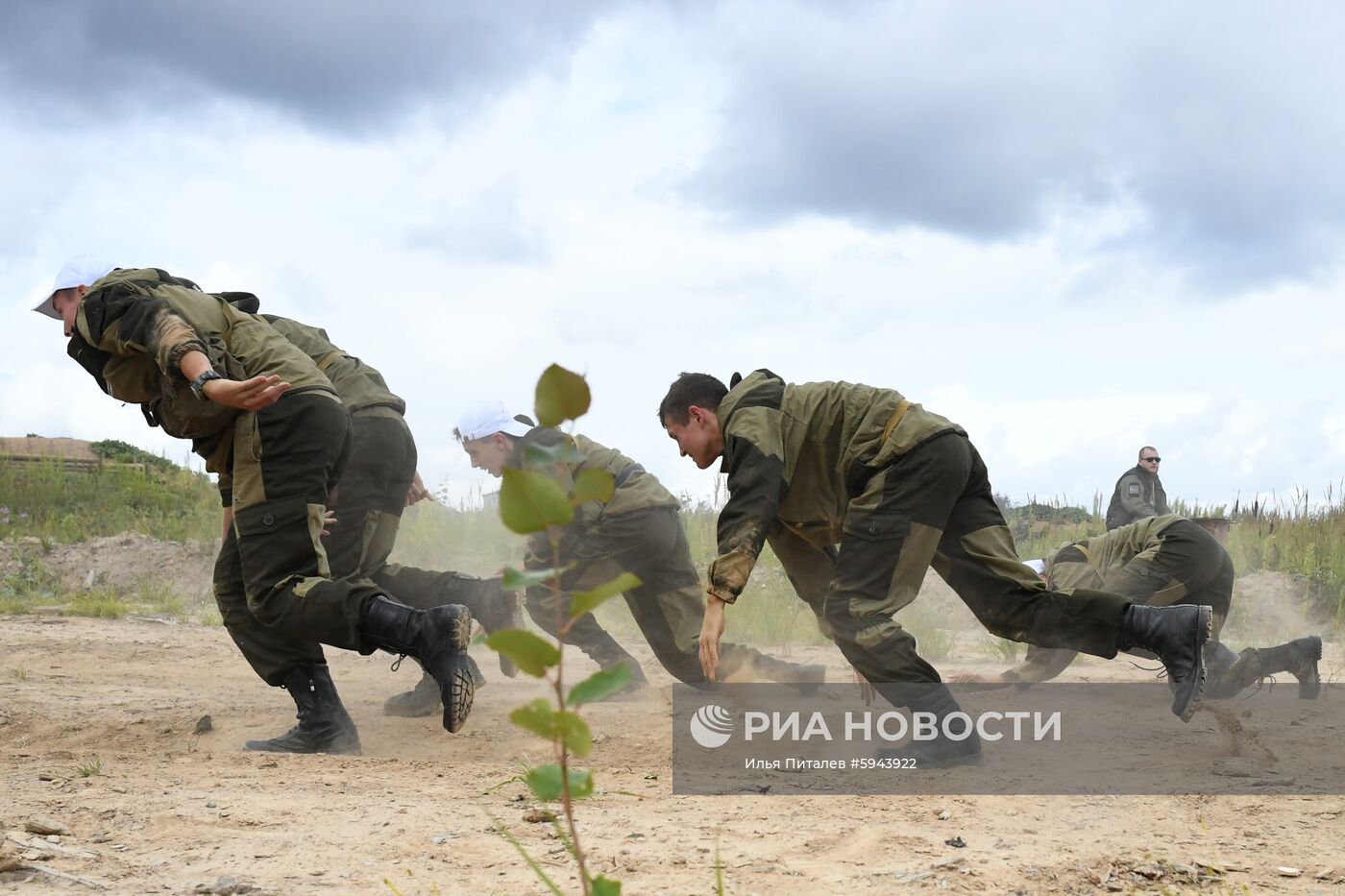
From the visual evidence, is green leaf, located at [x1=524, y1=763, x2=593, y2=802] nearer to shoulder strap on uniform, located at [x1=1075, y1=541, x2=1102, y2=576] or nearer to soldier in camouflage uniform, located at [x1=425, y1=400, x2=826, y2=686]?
soldier in camouflage uniform, located at [x1=425, y1=400, x2=826, y2=686]

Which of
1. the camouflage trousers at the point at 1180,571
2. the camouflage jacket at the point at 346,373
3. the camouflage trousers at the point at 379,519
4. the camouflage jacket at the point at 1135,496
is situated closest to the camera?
the camouflage trousers at the point at 379,519

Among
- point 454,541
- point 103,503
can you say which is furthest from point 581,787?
point 103,503

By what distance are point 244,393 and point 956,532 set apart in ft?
7.79

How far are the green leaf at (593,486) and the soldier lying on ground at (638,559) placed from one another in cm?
373

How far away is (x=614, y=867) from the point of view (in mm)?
2375

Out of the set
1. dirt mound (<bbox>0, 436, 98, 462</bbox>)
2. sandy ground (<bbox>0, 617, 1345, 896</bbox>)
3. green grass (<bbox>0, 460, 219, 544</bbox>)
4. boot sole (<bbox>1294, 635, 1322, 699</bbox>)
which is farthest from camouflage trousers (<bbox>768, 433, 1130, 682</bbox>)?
dirt mound (<bbox>0, 436, 98, 462</bbox>)

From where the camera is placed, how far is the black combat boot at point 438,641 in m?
3.56

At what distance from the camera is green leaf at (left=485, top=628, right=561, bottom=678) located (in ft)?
3.54

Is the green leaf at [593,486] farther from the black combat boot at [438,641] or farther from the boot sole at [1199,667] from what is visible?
the boot sole at [1199,667]

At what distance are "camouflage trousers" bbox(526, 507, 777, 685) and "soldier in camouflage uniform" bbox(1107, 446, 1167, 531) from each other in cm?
561

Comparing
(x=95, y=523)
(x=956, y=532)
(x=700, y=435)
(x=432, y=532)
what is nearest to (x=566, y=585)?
(x=700, y=435)

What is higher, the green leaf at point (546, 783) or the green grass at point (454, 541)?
the green grass at point (454, 541)

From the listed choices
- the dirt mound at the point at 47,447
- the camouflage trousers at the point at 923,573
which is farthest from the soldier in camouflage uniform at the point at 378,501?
the dirt mound at the point at 47,447

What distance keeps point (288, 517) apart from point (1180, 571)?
3.65 meters
